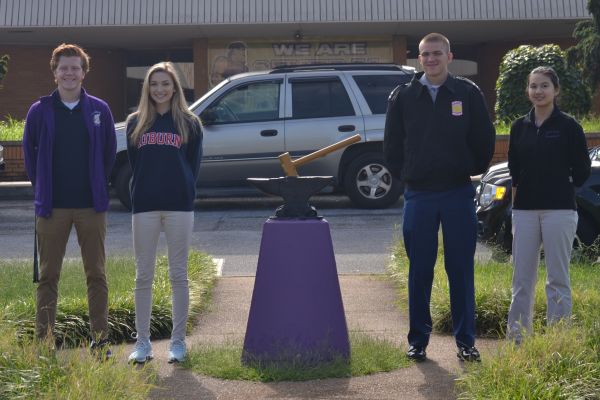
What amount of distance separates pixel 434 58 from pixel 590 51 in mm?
13569

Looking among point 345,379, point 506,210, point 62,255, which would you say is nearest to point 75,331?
point 62,255

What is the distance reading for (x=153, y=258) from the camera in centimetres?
654

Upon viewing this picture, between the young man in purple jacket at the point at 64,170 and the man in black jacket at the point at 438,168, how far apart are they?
66.4 inches

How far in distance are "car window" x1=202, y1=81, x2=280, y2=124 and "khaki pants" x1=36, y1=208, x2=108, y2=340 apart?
8.36 metres

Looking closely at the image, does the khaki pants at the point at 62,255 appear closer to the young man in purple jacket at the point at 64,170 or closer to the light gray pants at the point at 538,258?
the young man in purple jacket at the point at 64,170

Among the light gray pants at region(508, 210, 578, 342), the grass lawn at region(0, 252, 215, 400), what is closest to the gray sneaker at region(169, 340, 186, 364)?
the grass lawn at region(0, 252, 215, 400)

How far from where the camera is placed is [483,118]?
6.29 meters

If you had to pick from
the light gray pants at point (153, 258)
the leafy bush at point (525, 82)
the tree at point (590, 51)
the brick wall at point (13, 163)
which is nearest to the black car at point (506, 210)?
the light gray pants at point (153, 258)

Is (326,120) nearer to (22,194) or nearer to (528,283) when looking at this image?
(22,194)

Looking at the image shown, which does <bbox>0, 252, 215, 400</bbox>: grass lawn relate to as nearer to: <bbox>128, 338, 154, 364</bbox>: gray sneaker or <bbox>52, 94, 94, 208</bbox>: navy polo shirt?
<bbox>128, 338, 154, 364</bbox>: gray sneaker

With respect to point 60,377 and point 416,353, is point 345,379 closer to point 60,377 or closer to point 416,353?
point 416,353

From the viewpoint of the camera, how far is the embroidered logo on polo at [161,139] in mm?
6410

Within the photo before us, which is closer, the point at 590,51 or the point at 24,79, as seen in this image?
the point at 590,51

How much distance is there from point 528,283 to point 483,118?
991 mm
